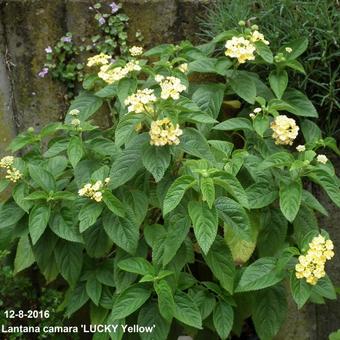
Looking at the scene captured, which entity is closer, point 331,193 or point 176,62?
point 331,193

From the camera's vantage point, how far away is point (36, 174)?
261 centimetres

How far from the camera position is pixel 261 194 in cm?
260

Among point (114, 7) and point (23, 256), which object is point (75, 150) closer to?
point (23, 256)

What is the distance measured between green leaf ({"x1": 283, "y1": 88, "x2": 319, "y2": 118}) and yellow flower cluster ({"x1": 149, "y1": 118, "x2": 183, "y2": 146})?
0.72 m

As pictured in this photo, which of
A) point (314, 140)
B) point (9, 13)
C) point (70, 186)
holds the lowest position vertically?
point (314, 140)

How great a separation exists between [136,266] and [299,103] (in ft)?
3.46

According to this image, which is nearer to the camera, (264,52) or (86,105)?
(264,52)

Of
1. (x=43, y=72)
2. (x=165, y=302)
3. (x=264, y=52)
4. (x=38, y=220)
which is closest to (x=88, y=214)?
(x=38, y=220)

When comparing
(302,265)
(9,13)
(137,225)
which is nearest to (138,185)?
(137,225)

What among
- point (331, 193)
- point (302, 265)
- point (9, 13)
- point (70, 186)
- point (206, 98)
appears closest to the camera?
point (302, 265)

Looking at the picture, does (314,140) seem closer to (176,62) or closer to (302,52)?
(302,52)

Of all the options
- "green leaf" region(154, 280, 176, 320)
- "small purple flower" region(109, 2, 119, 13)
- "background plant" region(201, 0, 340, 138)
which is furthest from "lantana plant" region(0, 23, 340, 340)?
"small purple flower" region(109, 2, 119, 13)

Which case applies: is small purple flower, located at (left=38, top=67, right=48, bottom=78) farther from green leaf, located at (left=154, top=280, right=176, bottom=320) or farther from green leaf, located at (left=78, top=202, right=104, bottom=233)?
green leaf, located at (left=154, top=280, right=176, bottom=320)

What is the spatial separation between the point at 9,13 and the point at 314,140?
5.22 feet
